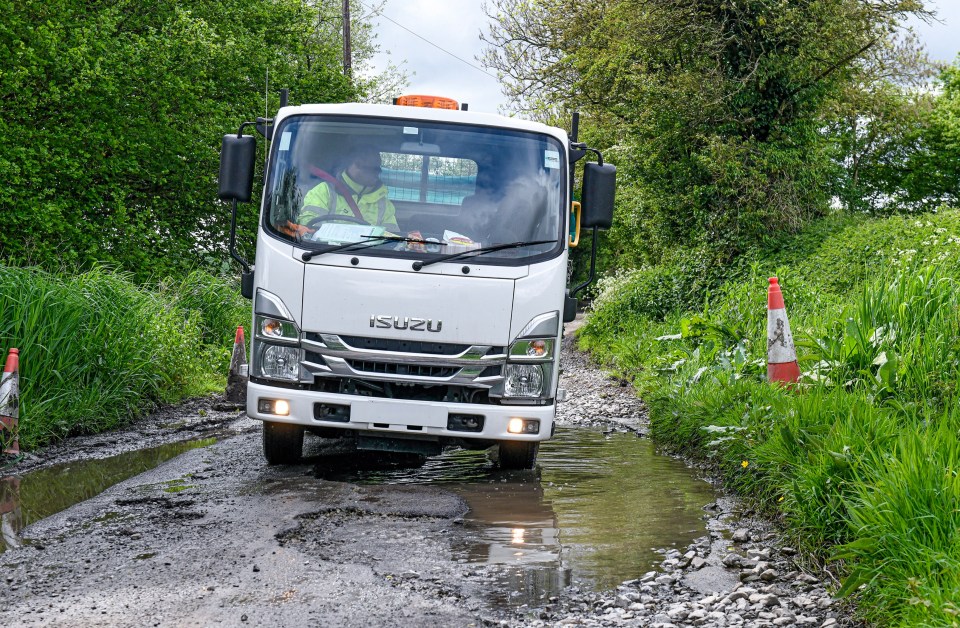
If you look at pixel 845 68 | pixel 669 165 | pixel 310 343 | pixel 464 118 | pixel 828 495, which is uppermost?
pixel 845 68

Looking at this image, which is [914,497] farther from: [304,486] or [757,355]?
[757,355]

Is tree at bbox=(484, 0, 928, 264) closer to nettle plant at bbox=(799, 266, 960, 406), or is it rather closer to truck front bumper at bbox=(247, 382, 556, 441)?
nettle plant at bbox=(799, 266, 960, 406)

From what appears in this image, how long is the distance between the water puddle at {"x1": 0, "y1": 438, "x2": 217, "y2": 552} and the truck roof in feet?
9.28

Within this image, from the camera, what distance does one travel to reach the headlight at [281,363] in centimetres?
670

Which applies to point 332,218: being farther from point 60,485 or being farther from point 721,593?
point 721,593

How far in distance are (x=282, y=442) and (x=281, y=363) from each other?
0.88 m

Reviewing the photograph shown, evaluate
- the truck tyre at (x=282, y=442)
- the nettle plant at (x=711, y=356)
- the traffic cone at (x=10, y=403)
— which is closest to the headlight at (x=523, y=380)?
the truck tyre at (x=282, y=442)

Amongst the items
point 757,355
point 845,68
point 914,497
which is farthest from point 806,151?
point 914,497

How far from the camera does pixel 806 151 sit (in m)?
17.2

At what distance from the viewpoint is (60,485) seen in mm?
6871

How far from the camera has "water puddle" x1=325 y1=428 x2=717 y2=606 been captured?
4875mm

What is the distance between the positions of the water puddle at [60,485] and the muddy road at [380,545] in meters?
0.02

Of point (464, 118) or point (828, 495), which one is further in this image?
point (464, 118)

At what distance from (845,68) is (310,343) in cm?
1392
